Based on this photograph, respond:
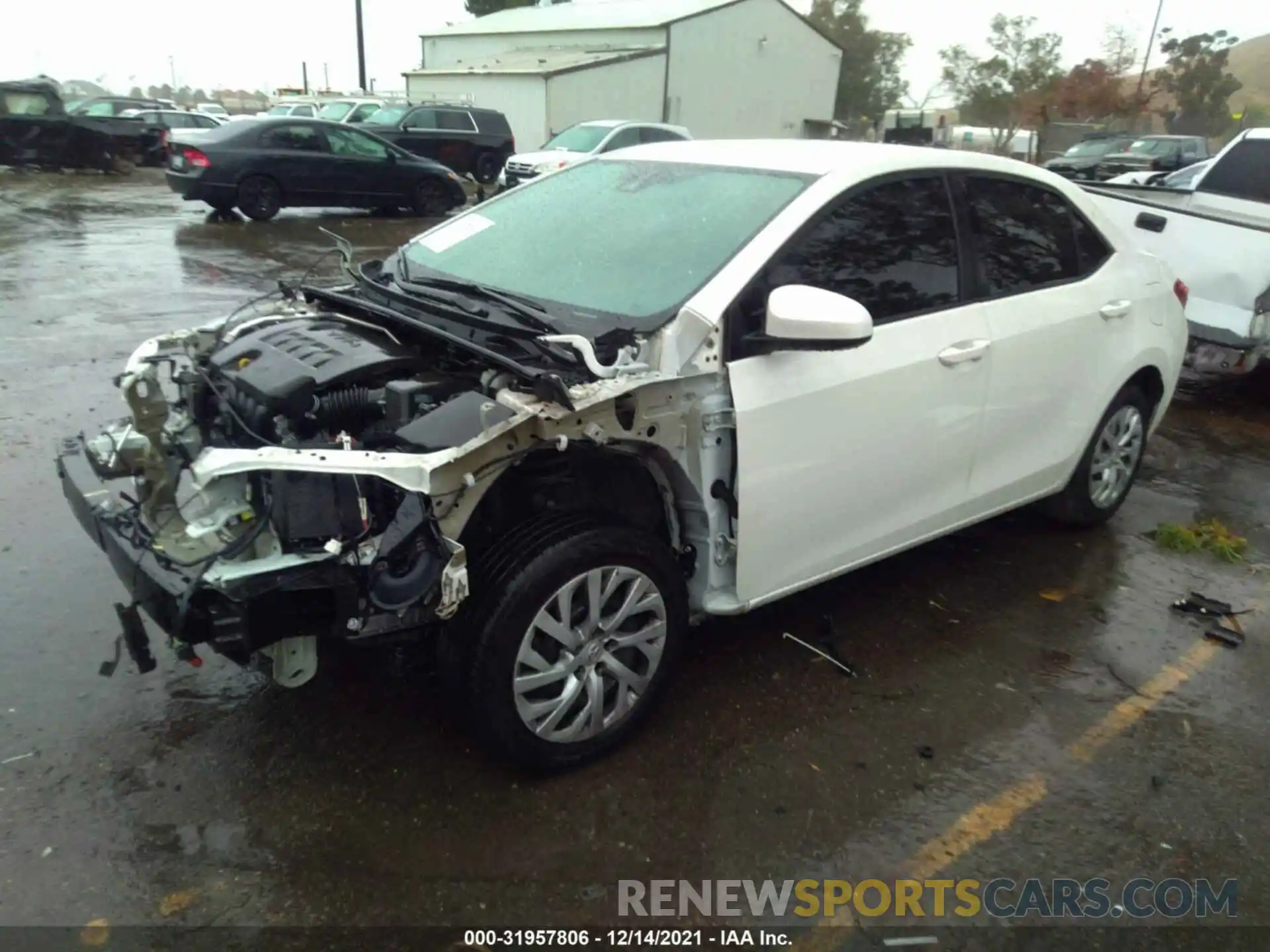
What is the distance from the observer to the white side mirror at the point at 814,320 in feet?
9.26

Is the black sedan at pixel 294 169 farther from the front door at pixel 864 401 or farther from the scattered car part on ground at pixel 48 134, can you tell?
the front door at pixel 864 401

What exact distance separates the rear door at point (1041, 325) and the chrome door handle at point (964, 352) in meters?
0.08

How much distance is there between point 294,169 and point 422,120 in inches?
297

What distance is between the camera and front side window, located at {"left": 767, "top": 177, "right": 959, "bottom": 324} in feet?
10.6

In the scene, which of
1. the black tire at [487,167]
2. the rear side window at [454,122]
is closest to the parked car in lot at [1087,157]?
the black tire at [487,167]

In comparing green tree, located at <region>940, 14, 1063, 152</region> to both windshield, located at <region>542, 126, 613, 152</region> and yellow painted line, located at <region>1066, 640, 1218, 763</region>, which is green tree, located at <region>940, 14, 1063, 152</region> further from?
yellow painted line, located at <region>1066, 640, 1218, 763</region>

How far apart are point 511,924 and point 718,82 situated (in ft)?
116

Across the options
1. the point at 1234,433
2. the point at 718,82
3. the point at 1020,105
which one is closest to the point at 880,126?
the point at 1020,105

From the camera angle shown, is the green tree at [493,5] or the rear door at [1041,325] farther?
the green tree at [493,5]

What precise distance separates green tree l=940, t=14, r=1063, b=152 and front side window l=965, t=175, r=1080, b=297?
4548cm

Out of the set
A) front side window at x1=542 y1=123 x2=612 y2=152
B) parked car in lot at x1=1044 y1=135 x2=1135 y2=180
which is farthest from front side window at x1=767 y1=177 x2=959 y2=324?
parked car in lot at x1=1044 y1=135 x2=1135 y2=180

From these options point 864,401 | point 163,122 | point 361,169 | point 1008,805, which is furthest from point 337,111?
point 1008,805

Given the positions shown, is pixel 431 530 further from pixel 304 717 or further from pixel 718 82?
pixel 718 82

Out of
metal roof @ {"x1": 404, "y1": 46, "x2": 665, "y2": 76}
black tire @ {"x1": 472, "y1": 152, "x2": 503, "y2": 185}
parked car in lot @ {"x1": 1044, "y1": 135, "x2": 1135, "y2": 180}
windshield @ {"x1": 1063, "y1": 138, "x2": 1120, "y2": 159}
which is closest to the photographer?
black tire @ {"x1": 472, "y1": 152, "x2": 503, "y2": 185}
